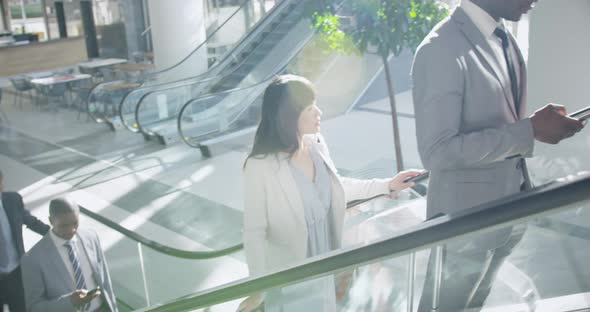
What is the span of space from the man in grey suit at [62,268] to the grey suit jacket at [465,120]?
7.26 ft

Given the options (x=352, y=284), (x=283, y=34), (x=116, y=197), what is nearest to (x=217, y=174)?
(x=116, y=197)

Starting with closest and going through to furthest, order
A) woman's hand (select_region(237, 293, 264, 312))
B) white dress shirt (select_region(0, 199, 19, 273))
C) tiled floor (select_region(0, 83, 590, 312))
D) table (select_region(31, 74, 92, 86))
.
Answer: tiled floor (select_region(0, 83, 590, 312)) < woman's hand (select_region(237, 293, 264, 312)) < white dress shirt (select_region(0, 199, 19, 273)) < table (select_region(31, 74, 92, 86))

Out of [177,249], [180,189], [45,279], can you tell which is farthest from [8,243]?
[180,189]

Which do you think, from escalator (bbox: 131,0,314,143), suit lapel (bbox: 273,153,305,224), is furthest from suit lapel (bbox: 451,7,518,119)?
escalator (bbox: 131,0,314,143)

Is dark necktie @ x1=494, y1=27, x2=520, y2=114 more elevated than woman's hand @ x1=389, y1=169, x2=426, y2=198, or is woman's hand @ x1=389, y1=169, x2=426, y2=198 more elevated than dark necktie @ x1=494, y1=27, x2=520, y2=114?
dark necktie @ x1=494, y1=27, x2=520, y2=114

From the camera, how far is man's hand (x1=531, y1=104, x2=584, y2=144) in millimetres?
1757

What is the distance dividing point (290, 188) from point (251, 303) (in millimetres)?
576

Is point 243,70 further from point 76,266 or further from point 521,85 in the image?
point 521,85

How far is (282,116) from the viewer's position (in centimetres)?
253

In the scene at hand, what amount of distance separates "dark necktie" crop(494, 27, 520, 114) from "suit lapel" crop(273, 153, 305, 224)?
0.93m

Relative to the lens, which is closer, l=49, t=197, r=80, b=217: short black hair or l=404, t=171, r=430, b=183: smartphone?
l=404, t=171, r=430, b=183: smartphone

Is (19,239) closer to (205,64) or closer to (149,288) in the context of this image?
(149,288)

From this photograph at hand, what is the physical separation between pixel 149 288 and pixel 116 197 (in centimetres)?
337

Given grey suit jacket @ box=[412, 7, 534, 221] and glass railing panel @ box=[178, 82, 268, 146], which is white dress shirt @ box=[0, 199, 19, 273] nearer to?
grey suit jacket @ box=[412, 7, 534, 221]
